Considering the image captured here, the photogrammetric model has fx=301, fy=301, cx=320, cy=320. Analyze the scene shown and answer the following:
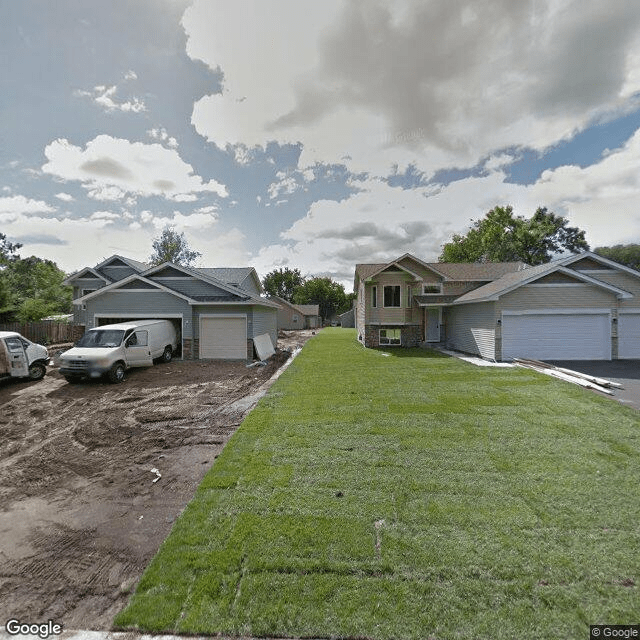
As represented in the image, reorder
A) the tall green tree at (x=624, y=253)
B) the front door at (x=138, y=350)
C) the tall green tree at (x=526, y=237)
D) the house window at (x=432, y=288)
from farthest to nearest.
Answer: the tall green tree at (x=624, y=253) < the tall green tree at (x=526, y=237) < the house window at (x=432, y=288) < the front door at (x=138, y=350)

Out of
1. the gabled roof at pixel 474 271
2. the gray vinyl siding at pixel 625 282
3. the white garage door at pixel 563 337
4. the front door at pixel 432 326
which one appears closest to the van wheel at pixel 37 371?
the white garage door at pixel 563 337

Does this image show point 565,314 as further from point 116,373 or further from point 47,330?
point 47,330

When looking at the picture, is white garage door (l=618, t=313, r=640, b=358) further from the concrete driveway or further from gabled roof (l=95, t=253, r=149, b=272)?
gabled roof (l=95, t=253, r=149, b=272)

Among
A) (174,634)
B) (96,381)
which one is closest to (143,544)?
(174,634)

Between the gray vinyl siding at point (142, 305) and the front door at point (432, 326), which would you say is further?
the front door at point (432, 326)

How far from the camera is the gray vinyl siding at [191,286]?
51.4 feet

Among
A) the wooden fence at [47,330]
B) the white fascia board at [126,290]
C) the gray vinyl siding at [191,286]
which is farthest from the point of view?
the wooden fence at [47,330]

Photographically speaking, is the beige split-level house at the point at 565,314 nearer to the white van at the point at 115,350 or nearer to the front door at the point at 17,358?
the white van at the point at 115,350

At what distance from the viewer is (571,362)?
1352cm

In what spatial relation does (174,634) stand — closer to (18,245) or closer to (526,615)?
(526,615)

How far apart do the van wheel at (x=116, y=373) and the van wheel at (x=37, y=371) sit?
284 cm

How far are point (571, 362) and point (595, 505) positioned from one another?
12.7m

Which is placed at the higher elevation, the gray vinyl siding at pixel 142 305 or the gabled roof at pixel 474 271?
the gabled roof at pixel 474 271

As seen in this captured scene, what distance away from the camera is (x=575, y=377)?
1025 centimetres
